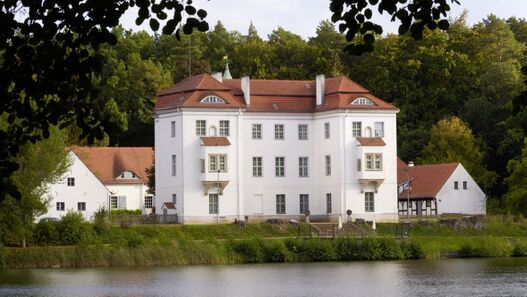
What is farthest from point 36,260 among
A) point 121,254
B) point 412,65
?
point 412,65

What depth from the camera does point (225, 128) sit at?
70312 mm

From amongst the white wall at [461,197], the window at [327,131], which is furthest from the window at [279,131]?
the white wall at [461,197]

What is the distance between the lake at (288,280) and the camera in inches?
1617

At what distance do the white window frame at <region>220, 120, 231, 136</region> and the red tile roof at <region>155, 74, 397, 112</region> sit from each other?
0.99 meters

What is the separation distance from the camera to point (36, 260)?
177 feet

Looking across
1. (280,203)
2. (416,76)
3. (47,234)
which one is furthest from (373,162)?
(47,234)

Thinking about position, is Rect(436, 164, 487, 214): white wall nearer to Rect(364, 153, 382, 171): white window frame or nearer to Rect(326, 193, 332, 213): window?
Rect(364, 153, 382, 171): white window frame

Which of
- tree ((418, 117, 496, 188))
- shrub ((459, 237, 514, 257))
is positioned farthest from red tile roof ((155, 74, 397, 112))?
shrub ((459, 237, 514, 257))

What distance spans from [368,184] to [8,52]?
201 feet

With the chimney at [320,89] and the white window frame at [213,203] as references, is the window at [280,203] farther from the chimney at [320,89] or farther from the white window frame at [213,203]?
the chimney at [320,89]

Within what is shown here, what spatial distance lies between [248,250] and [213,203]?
12509 mm

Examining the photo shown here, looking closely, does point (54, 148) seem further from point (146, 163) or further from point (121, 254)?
point (146, 163)

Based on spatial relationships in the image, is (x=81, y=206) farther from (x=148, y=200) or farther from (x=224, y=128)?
(x=148, y=200)

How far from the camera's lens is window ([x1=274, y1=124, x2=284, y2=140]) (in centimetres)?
7256
